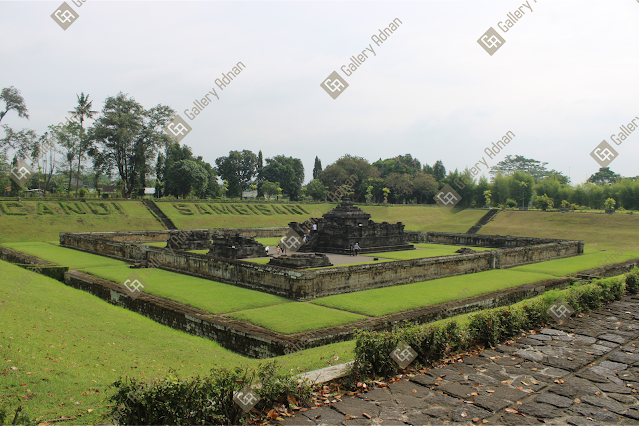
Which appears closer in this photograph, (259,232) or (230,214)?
(259,232)

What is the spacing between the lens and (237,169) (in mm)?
59719

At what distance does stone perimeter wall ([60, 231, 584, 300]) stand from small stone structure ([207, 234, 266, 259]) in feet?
11.9

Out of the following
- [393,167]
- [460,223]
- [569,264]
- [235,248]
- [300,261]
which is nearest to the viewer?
[300,261]

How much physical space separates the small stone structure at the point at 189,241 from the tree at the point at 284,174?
39.5 m

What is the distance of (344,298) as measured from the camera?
1049 cm

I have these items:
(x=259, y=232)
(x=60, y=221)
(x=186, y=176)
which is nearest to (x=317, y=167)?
(x=186, y=176)

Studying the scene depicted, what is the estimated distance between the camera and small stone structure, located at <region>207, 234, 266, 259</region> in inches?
714

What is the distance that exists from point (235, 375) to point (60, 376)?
7.22ft

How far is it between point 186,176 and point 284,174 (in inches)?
800

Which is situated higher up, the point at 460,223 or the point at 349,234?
the point at 460,223

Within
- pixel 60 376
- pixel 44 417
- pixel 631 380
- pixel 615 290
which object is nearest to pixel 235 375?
pixel 44 417

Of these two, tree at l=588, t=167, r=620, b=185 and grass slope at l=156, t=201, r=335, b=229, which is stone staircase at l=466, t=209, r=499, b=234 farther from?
tree at l=588, t=167, r=620, b=185

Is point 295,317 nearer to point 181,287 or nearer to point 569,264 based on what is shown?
point 181,287

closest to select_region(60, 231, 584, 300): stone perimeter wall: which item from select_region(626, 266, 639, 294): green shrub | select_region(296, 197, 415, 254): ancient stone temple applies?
select_region(626, 266, 639, 294): green shrub
